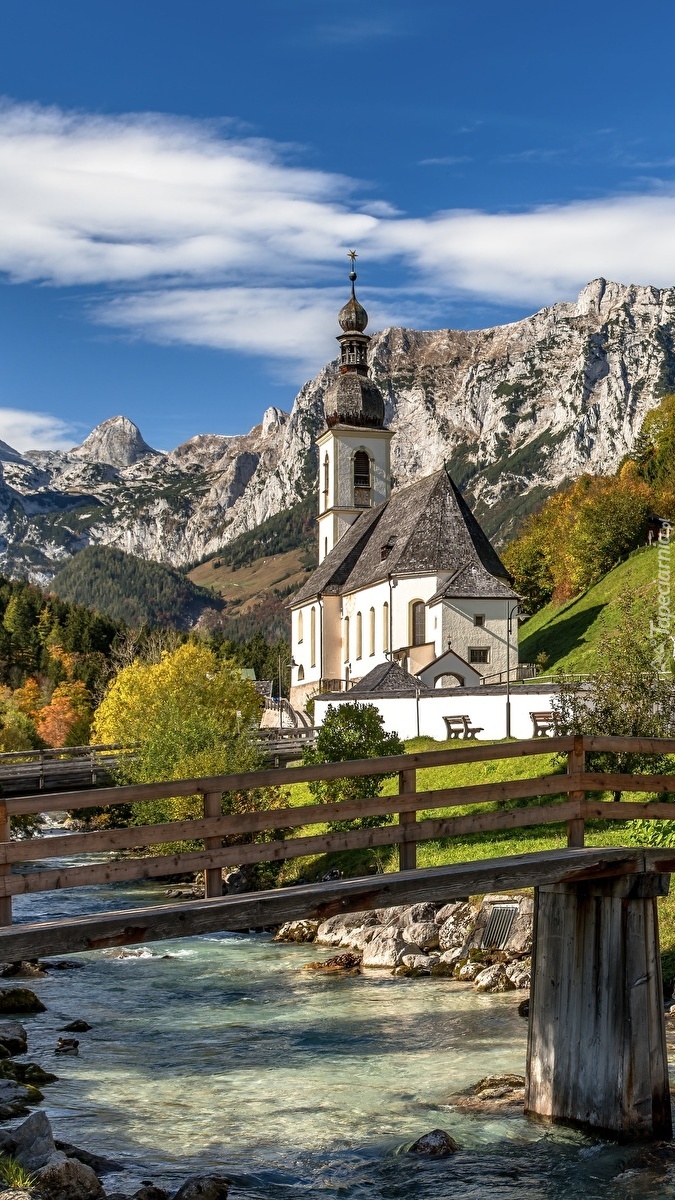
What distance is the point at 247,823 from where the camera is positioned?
11.6m

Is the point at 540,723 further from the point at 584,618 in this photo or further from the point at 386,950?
the point at 584,618

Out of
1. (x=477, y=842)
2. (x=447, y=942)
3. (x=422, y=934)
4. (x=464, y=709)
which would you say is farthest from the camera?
(x=464, y=709)

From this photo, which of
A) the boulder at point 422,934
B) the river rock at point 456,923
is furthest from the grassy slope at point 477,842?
the boulder at point 422,934

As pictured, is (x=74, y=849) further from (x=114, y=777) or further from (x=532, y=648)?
(x=532, y=648)

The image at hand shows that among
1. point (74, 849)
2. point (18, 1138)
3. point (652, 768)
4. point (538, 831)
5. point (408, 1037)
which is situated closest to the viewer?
point (74, 849)

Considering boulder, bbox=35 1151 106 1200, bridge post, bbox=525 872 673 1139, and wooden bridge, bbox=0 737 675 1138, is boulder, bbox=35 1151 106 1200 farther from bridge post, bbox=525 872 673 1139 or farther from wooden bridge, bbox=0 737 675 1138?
bridge post, bbox=525 872 673 1139

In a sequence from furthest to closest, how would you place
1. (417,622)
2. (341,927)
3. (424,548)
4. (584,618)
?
(584,618) → (424,548) → (417,622) → (341,927)

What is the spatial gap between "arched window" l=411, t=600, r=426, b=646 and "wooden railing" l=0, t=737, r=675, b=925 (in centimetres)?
5140

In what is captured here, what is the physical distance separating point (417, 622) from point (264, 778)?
177 ft

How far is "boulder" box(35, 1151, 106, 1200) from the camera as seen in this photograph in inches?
453

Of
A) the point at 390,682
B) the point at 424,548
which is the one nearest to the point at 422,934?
the point at 390,682

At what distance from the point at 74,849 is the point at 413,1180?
501cm

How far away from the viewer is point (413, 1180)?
41.4ft

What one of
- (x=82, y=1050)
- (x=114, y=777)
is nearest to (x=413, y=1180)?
(x=82, y=1050)
